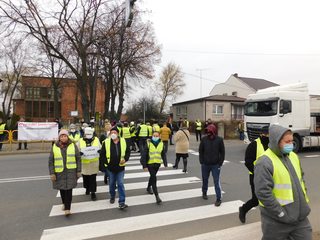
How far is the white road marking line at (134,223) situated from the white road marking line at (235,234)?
80 centimetres

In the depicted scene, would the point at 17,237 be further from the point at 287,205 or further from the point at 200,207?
the point at 287,205

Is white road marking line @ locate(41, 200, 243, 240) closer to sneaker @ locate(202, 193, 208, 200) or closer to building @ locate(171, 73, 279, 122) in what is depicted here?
sneaker @ locate(202, 193, 208, 200)

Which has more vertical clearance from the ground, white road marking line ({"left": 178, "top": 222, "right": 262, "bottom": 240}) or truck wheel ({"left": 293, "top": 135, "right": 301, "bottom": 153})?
truck wheel ({"left": 293, "top": 135, "right": 301, "bottom": 153})

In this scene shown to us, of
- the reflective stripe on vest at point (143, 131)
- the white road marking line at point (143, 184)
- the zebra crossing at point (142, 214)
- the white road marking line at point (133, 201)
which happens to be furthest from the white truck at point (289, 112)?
the white road marking line at point (133, 201)

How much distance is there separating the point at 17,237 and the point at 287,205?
4.16 meters

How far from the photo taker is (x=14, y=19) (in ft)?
72.5

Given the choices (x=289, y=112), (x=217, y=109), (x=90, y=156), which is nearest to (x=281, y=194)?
(x=90, y=156)

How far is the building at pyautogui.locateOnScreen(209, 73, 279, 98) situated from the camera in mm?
52469

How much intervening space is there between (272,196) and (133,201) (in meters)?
4.39

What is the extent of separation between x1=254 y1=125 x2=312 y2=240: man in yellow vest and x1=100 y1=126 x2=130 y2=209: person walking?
3686 millimetres

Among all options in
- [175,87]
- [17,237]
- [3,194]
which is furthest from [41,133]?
[175,87]

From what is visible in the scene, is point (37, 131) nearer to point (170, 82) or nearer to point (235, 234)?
point (235, 234)

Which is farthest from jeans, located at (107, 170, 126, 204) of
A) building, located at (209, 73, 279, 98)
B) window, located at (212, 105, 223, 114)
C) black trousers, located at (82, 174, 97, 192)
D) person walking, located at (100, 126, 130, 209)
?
building, located at (209, 73, 279, 98)

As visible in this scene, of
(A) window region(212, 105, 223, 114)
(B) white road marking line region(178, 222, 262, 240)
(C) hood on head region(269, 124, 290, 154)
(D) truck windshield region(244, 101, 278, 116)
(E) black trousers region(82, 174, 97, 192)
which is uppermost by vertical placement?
(A) window region(212, 105, 223, 114)
